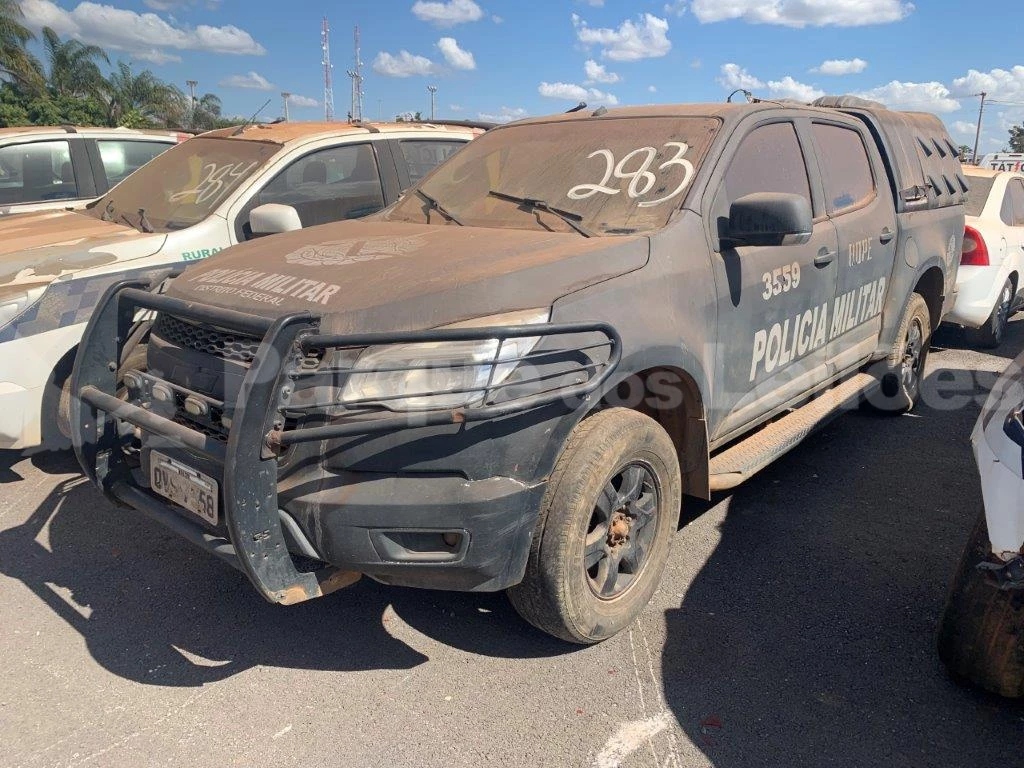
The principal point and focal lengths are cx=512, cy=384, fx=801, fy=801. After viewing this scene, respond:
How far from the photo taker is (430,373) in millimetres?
2404

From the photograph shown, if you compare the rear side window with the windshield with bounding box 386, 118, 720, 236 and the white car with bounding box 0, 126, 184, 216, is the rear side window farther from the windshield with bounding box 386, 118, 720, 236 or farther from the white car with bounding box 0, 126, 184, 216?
the white car with bounding box 0, 126, 184, 216

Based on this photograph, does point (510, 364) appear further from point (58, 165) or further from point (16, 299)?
point (58, 165)

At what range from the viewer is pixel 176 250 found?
467 centimetres

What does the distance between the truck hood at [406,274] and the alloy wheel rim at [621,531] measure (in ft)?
2.37

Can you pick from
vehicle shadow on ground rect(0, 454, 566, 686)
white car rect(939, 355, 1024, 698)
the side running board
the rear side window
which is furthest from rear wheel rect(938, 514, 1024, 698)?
the rear side window

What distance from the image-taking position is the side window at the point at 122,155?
725 centimetres

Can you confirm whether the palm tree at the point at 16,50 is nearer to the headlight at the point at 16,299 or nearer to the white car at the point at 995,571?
the headlight at the point at 16,299

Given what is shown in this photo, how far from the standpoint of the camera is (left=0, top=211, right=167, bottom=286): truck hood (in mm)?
4152

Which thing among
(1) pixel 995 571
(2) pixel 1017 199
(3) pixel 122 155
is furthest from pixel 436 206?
(2) pixel 1017 199

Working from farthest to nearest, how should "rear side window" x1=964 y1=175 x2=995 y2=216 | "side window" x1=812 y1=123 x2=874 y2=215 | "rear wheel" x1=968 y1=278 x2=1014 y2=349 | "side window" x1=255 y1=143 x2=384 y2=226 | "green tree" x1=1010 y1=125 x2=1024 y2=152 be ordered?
"green tree" x1=1010 y1=125 x2=1024 y2=152 < "rear wheel" x1=968 y1=278 x2=1014 y2=349 < "rear side window" x1=964 y1=175 x2=995 y2=216 < "side window" x1=255 y1=143 x2=384 y2=226 < "side window" x1=812 y1=123 x2=874 y2=215

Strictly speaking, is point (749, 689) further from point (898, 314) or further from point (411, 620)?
point (898, 314)

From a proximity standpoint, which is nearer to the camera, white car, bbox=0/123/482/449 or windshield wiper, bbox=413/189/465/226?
windshield wiper, bbox=413/189/465/226

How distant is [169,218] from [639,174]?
317 cm

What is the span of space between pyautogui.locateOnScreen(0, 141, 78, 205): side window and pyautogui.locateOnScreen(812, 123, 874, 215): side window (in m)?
6.21
